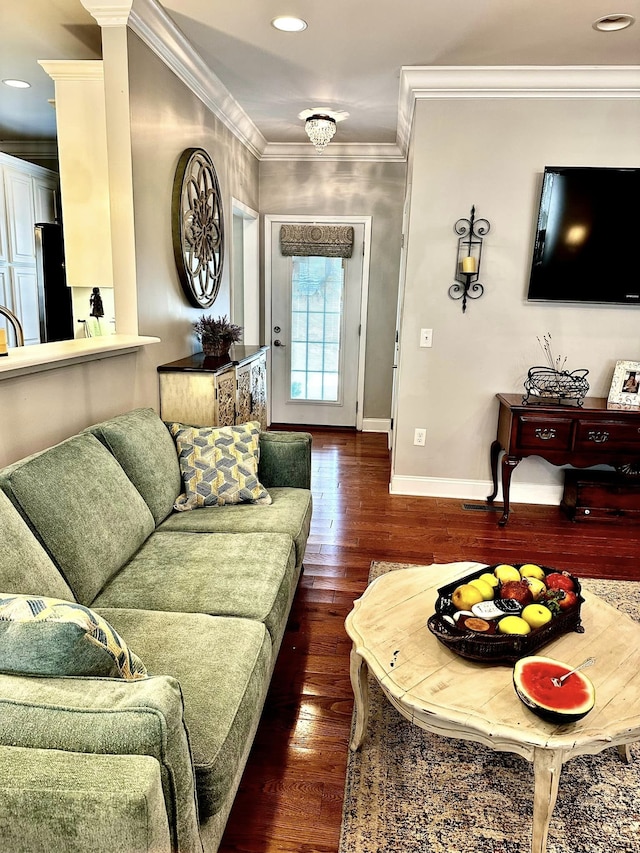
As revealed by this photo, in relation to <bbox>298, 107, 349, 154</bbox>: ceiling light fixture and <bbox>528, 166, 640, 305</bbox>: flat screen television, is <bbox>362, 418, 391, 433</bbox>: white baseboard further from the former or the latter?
<bbox>298, 107, 349, 154</bbox>: ceiling light fixture

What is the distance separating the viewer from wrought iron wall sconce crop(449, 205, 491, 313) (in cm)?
381

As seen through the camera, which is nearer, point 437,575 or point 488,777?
point 488,777

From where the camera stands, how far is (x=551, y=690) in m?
1.36

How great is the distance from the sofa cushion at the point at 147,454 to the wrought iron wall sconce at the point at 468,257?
7.37 ft

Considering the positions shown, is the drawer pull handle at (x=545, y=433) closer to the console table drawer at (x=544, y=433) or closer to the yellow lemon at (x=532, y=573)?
the console table drawer at (x=544, y=433)

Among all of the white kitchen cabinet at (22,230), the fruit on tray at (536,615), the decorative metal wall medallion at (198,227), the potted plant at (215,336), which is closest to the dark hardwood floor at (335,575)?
the fruit on tray at (536,615)

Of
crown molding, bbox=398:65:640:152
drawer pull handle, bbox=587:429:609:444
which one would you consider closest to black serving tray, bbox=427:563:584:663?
drawer pull handle, bbox=587:429:609:444

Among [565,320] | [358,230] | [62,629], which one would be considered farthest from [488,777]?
[358,230]

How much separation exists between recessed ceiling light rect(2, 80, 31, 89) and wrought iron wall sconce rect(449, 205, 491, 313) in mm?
2932

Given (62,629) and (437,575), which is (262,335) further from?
(62,629)

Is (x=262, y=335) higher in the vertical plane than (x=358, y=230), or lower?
lower

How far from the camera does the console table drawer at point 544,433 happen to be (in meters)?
3.56

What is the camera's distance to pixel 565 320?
3889 millimetres

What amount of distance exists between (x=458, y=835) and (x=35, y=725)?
1187 mm
